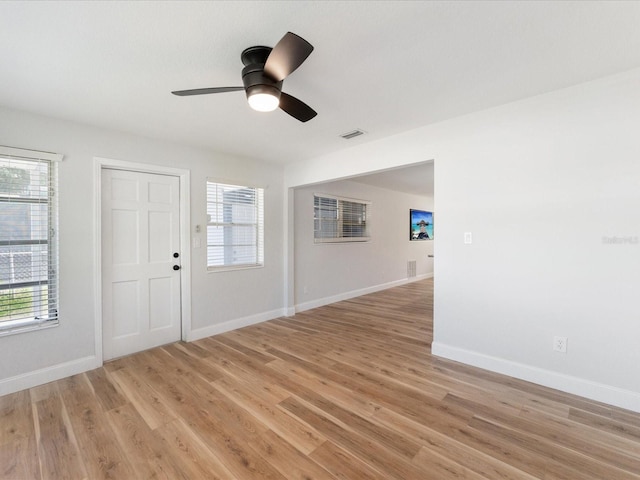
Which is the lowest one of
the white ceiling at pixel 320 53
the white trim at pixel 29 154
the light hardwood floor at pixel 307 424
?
the light hardwood floor at pixel 307 424

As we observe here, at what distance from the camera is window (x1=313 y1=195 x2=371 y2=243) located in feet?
17.9

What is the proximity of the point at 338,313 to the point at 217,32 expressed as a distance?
417cm

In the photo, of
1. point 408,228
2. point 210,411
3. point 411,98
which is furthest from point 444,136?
point 408,228

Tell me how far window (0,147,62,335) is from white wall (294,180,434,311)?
3.10 metres

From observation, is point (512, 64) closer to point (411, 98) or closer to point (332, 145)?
point (411, 98)

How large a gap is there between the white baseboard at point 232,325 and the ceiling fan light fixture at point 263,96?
3.01 meters

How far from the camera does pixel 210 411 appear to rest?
2197 millimetres

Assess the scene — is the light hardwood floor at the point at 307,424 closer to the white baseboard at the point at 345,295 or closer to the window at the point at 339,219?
the white baseboard at the point at 345,295

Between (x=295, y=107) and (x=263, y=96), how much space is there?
30 cm

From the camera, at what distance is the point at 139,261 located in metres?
3.35

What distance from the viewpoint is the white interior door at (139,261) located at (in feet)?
10.3

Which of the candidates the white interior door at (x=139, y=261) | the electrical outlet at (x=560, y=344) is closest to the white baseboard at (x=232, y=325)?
the white interior door at (x=139, y=261)

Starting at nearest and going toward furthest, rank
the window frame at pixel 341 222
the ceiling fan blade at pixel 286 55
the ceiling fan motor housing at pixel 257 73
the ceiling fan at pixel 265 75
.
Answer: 1. the ceiling fan blade at pixel 286 55
2. the ceiling fan at pixel 265 75
3. the ceiling fan motor housing at pixel 257 73
4. the window frame at pixel 341 222

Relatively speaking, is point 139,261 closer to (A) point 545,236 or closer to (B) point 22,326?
(B) point 22,326
